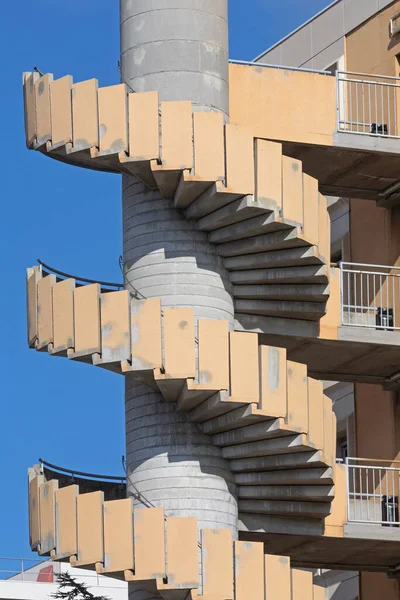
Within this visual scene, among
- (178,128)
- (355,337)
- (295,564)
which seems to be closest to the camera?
(178,128)

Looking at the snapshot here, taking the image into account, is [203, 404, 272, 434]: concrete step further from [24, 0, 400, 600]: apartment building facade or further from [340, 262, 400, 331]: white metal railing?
[340, 262, 400, 331]: white metal railing

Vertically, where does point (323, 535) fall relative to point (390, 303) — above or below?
below

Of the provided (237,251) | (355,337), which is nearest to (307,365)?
(355,337)

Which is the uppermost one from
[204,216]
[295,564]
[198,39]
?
[198,39]

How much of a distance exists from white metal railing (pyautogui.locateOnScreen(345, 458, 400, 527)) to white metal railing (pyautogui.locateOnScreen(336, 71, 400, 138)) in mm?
5597

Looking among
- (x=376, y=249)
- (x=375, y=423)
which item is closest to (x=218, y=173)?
(x=376, y=249)

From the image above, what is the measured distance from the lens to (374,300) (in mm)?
35594

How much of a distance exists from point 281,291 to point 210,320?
6.94 feet

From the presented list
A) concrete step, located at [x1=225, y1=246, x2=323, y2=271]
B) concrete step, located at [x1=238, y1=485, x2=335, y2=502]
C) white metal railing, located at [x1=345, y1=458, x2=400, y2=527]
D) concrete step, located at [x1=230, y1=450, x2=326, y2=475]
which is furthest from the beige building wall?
concrete step, located at [x1=225, y1=246, x2=323, y2=271]

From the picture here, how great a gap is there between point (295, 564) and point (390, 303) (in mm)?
4805

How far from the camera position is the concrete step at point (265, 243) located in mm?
31016

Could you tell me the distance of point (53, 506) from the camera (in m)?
30.8

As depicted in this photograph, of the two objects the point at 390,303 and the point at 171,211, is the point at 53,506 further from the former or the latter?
the point at 390,303

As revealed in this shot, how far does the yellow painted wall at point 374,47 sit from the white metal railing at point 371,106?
34 centimetres
